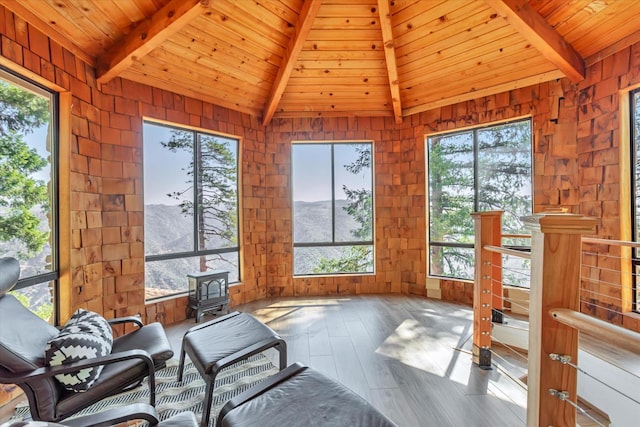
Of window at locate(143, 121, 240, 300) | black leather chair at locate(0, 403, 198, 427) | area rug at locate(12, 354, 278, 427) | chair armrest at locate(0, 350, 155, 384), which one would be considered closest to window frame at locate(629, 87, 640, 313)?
area rug at locate(12, 354, 278, 427)

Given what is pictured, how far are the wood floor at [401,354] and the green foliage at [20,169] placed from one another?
1.71 m

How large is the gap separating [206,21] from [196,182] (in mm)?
1974

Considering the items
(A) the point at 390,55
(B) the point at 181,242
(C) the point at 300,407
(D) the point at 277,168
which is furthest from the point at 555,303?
(D) the point at 277,168

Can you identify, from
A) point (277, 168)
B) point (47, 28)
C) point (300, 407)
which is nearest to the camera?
point (300, 407)

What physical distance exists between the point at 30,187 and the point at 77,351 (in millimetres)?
1777

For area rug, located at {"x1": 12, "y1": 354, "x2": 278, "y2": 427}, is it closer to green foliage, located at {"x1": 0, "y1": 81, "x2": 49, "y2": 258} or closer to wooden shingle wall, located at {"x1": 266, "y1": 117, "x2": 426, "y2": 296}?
green foliage, located at {"x1": 0, "y1": 81, "x2": 49, "y2": 258}

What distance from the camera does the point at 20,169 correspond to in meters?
2.51

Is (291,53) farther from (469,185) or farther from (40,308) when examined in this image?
(40,308)

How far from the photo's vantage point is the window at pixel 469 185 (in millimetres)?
4043

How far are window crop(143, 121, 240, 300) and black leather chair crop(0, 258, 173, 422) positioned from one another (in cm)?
170

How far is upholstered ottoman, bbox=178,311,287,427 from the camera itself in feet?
6.20

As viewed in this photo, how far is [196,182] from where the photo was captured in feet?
13.6

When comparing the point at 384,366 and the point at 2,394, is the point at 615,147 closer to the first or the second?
the point at 384,366

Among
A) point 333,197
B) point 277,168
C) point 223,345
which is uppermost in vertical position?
point 277,168
